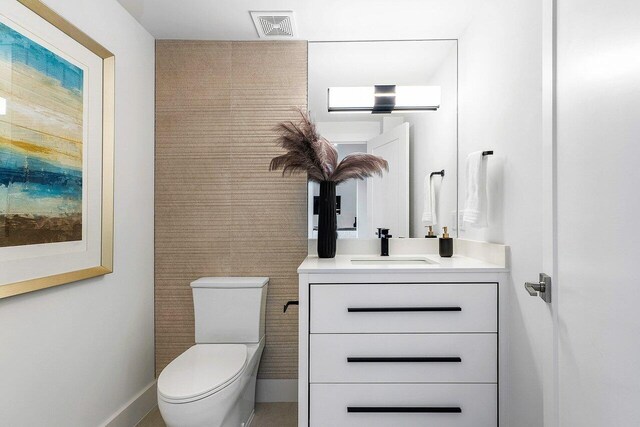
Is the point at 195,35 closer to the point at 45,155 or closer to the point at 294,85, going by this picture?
the point at 294,85

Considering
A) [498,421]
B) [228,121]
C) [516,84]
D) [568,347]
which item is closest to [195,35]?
[228,121]

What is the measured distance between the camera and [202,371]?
1718 mm

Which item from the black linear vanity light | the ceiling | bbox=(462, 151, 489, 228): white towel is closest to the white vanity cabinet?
bbox=(462, 151, 489, 228): white towel

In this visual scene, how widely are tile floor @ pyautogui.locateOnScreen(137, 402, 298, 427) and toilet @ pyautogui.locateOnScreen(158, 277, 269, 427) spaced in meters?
0.08

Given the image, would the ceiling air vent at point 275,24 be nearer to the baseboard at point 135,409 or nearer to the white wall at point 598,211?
the white wall at point 598,211

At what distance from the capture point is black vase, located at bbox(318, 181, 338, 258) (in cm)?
219

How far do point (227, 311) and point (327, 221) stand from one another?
0.76 meters

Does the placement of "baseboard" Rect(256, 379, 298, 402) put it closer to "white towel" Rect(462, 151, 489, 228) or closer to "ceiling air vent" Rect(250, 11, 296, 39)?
"white towel" Rect(462, 151, 489, 228)

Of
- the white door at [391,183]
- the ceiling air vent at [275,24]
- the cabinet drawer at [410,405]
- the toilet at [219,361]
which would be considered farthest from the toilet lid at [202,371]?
the ceiling air vent at [275,24]

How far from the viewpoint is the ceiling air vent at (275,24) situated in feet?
6.81

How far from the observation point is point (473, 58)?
2082 millimetres

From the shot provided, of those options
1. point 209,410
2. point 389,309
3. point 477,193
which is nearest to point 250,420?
point 209,410

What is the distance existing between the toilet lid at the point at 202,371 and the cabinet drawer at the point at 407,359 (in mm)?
388

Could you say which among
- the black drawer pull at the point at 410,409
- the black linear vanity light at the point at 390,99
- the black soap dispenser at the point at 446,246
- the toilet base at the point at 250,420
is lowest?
the toilet base at the point at 250,420
